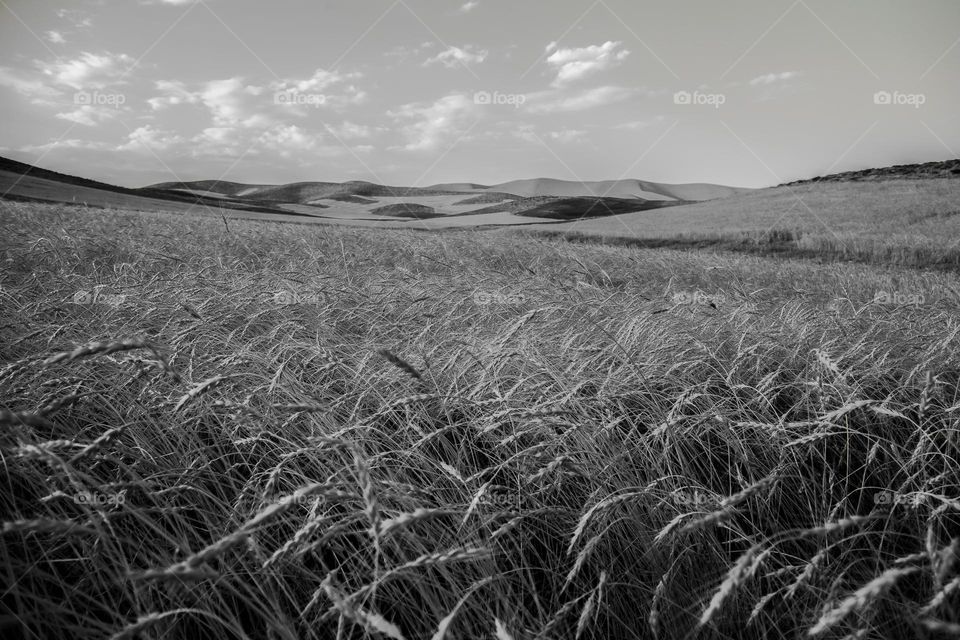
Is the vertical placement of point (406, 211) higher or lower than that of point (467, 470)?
higher

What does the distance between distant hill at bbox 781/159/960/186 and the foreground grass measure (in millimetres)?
44523

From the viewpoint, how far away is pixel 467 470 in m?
1.84

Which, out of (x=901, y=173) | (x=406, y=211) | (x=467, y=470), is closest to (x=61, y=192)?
(x=406, y=211)

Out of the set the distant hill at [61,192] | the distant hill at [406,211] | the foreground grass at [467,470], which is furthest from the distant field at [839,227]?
the distant hill at [406,211]

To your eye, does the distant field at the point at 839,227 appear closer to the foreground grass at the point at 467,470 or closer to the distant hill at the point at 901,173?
the distant hill at the point at 901,173

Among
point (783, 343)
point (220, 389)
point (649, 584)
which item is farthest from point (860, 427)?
point (220, 389)

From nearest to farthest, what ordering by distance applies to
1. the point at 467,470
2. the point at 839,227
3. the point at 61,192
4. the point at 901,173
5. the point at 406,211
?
the point at 467,470 < the point at 839,227 < the point at 61,192 < the point at 901,173 < the point at 406,211

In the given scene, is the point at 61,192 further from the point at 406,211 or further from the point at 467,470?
the point at 467,470

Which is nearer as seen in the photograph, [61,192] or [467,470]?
[467,470]

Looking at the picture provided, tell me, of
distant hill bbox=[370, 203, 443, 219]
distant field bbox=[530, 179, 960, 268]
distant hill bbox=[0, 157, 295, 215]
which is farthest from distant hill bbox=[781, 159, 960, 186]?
distant hill bbox=[0, 157, 295, 215]

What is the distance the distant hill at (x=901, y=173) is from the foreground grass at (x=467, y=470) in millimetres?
44523

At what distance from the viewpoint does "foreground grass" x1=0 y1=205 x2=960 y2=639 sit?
1.17 meters

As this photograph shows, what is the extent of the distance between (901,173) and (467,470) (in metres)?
51.0

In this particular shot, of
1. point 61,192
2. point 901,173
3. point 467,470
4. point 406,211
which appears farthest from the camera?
point 406,211
